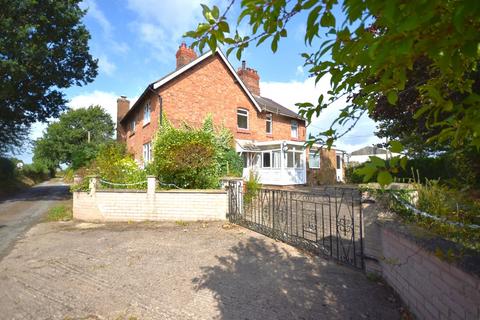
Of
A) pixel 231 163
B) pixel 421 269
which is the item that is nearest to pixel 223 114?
pixel 231 163

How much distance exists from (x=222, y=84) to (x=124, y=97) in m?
12.0

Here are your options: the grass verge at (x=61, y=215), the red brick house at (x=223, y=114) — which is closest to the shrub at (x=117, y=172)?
the grass verge at (x=61, y=215)

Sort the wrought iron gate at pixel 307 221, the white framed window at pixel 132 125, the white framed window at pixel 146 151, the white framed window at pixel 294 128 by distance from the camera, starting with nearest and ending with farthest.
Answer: the wrought iron gate at pixel 307 221
the white framed window at pixel 146 151
the white framed window at pixel 132 125
the white framed window at pixel 294 128

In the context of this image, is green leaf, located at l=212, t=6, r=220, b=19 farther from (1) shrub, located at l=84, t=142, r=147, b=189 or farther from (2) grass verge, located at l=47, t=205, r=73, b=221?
(2) grass verge, located at l=47, t=205, r=73, b=221

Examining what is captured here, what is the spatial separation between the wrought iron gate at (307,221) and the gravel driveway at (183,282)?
36 centimetres

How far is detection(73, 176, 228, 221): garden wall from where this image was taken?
8.92 m

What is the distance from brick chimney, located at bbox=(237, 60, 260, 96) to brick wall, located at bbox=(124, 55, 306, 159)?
149 inches

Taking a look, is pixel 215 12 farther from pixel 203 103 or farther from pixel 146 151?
pixel 146 151

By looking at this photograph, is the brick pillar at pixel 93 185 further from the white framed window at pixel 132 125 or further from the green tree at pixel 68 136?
the green tree at pixel 68 136

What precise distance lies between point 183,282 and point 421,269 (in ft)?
10.9

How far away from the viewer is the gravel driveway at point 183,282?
12.0 ft

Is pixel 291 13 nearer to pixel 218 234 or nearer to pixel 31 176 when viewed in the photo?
pixel 218 234

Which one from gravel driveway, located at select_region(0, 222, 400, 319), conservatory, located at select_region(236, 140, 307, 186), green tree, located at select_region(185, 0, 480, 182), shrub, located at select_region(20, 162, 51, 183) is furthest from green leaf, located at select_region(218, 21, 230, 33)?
shrub, located at select_region(20, 162, 51, 183)

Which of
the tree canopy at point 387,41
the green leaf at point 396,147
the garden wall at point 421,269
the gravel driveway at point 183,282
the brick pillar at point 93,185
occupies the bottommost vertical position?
the gravel driveway at point 183,282
